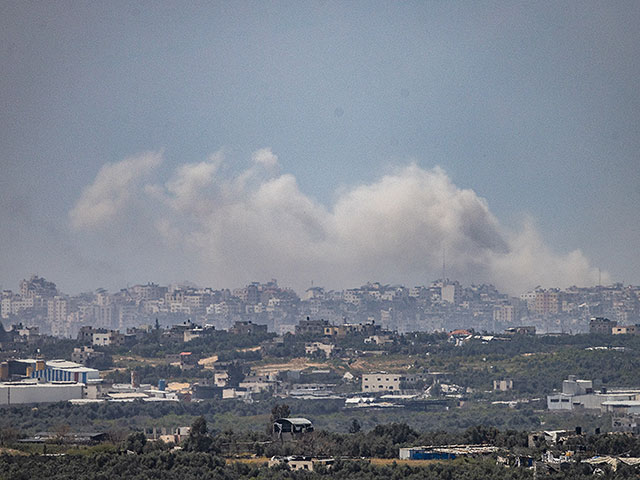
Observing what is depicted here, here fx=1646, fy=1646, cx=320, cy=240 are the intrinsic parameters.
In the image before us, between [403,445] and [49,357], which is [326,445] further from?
[49,357]

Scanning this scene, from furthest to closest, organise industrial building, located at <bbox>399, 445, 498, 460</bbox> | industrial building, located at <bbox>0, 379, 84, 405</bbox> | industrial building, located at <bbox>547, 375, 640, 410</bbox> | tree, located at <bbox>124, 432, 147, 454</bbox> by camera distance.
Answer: industrial building, located at <bbox>547, 375, 640, 410</bbox>
industrial building, located at <bbox>0, 379, 84, 405</bbox>
tree, located at <bbox>124, 432, 147, 454</bbox>
industrial building, located at <bbox>399, 445, 498, 460</bbox>

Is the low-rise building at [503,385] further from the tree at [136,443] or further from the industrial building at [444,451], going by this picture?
the tree at [136,443]

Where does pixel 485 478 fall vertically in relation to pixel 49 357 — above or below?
below

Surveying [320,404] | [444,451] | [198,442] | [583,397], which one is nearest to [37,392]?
[320,404]

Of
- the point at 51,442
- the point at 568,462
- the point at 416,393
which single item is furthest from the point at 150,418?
the point at 568,462

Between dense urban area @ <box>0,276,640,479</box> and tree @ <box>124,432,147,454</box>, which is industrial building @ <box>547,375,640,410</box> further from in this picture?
tree @ <box>124,432,147,454</box>

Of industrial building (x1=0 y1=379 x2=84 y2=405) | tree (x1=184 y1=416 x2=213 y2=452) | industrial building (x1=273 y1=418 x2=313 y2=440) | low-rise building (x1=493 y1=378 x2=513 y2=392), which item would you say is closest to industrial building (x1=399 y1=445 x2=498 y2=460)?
industrial building (x1=273 y1=418 x2=313 y2=440)

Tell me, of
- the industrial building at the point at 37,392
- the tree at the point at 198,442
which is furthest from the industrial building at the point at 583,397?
the tree at the point at 198,442

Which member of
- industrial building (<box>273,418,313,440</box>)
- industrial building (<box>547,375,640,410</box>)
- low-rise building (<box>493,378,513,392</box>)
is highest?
low-rise building (<box>493,378,513,392</box>)

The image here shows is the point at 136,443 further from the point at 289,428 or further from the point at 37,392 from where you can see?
the point at 37,392
